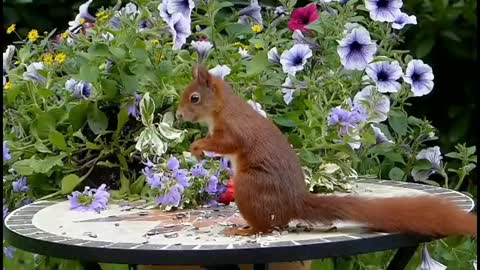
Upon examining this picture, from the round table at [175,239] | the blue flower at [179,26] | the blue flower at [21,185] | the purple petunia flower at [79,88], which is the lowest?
the round table at [175,239]

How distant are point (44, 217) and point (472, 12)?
2.07 meters

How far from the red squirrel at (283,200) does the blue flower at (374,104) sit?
1.41 feet

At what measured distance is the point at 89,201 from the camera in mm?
1751

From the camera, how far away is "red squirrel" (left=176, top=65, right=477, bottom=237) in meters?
1.47

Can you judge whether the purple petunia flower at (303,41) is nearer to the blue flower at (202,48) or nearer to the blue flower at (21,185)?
the blue flower at (202,48)

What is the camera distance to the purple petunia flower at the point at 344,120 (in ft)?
6.06

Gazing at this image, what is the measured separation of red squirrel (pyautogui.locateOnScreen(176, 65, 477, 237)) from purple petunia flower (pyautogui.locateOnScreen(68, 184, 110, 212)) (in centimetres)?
28

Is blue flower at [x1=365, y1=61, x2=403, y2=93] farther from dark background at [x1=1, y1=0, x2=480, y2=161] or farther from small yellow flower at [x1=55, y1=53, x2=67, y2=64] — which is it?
dark background at [x1=1, y1=0, x2=480, y2=161]

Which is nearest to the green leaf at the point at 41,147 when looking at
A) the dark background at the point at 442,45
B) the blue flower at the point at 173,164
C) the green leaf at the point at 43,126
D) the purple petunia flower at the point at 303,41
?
the green leaf at the point at 43,126

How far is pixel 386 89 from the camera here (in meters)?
1.97

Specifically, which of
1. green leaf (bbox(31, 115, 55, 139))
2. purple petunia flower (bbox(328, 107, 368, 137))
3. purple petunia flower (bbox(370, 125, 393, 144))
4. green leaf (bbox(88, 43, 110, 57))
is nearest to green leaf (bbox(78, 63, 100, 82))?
green leaf (bbox(88, 43, 110, 57))

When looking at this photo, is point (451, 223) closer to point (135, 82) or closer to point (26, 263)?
point (135, 82)

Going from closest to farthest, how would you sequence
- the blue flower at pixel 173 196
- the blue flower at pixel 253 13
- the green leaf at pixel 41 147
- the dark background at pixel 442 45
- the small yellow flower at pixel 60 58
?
1. the blue flower at pixel 173 196
2. the green leaf at pixel 41 147
3. the small yellow flower at pixel 60 58
4. the blue flower at pixel 253 13
5. the dark background at pixel 442 45

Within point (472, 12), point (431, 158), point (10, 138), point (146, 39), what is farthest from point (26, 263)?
point (472, 12)
